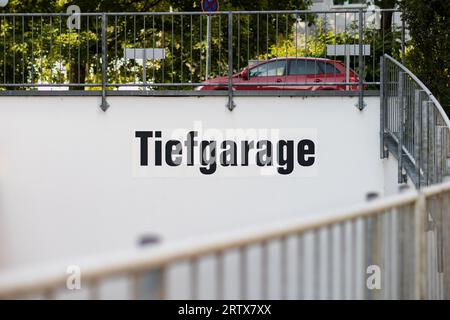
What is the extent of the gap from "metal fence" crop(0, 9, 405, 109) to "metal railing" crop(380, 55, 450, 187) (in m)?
0.50

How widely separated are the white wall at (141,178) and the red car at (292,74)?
0.48 meters

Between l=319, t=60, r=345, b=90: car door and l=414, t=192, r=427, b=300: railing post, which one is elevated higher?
l=319, t=60, r=345, b=90: car door

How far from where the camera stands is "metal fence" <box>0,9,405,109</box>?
1284 centimetres

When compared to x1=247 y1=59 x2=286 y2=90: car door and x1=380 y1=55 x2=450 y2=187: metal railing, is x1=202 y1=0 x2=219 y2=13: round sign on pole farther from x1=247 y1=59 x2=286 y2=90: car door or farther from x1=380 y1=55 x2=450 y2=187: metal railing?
x1=380 y1=55 x2=450 y2=187: metal railing

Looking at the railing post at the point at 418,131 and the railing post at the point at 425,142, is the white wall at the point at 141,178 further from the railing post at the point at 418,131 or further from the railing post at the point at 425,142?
the railing post at the point at 425,142

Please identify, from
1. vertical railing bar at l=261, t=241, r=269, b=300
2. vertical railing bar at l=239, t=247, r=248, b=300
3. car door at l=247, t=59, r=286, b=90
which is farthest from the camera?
car door at l=247, t=59, r=286, b=90

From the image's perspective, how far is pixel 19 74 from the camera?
560 inches

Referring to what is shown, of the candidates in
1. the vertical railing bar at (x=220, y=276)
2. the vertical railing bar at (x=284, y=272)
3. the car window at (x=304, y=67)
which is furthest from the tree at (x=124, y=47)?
the vertical railing bar at (x=220, y=276)

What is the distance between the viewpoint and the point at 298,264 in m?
3.65

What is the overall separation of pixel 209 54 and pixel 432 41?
2.93m

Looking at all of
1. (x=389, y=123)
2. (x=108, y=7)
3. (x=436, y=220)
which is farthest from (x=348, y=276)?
(x=108, y=7)

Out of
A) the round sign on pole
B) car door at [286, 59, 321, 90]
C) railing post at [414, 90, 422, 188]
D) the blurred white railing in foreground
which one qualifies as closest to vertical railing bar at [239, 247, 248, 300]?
the blurred white railing in foreground

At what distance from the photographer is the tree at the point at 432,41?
478 inches

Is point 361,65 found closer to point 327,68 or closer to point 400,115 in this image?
point 327,68
